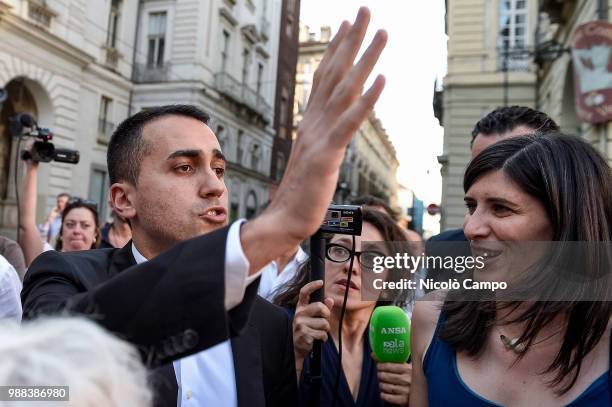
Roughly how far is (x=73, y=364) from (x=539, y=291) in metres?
1.17

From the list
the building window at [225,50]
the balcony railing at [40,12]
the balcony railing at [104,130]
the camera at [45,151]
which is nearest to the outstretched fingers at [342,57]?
the camera at [45,151]

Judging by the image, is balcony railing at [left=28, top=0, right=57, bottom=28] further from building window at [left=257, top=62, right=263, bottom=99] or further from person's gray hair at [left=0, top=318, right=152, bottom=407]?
person's gray hair at [left=0, top=318, right=152, bottom=407]

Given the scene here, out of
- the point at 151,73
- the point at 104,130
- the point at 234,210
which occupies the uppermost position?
the point at 151,73

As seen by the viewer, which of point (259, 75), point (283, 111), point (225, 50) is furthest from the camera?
point (283, 111)

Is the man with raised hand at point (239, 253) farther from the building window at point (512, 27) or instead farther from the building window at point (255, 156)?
the building window at point (255, 156)

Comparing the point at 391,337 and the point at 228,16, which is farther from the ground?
the point at 228,16

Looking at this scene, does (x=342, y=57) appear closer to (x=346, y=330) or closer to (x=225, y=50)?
(x=346, y=330)

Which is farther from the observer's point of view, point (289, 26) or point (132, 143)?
point (289, 26)

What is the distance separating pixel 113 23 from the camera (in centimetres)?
1812

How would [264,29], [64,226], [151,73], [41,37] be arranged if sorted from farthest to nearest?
1. [264,29]
2. [151,73]
3. [41,37]
4. [64,226]

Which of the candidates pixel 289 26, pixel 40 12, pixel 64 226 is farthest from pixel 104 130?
pixel 289 26

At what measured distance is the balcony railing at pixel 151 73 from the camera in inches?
791

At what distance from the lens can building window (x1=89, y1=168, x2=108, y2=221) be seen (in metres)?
16.7

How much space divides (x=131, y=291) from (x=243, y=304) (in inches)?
8.0
